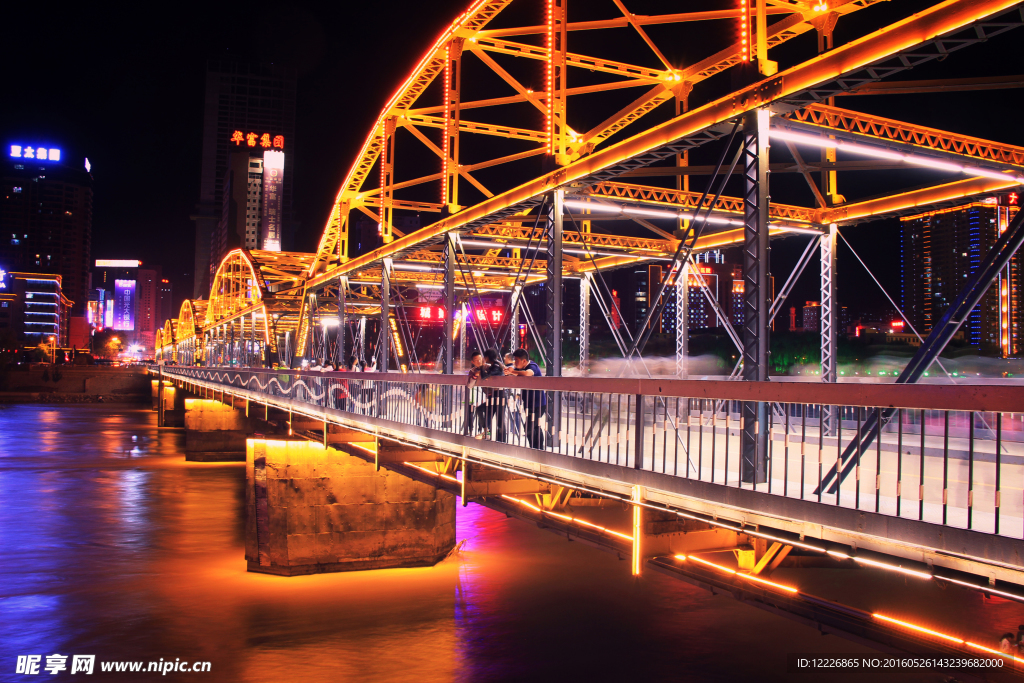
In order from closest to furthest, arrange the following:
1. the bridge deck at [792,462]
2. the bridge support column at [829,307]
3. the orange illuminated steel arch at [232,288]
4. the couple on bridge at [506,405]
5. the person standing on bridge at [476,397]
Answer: the bridge deck at [792,462] < the couple on bridge at [506,405] < the person standing on bridge at [476,397] < the bridge support column at [829,307] < the orange illuminated steel arch at [232,288]

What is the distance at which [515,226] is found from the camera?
22.1m

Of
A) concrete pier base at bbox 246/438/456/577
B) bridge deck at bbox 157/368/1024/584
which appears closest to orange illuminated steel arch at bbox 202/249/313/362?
concrete pier base at bbox 246/438/456/577

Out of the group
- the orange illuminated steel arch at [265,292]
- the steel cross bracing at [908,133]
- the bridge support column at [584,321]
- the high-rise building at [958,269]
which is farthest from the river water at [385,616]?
the orange illuminated steel arch at [265,292]

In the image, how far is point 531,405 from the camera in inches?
457

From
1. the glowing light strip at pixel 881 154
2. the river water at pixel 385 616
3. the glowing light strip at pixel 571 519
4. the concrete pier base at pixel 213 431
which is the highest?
the glowing light strip at pixel 881 154

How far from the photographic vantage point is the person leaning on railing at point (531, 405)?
1154 cm

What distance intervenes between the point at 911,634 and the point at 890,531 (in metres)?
1.37

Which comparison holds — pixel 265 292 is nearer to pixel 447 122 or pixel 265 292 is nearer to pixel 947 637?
pixel 447 122

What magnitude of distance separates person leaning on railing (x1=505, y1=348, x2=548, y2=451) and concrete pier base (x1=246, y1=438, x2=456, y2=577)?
957 centimetres

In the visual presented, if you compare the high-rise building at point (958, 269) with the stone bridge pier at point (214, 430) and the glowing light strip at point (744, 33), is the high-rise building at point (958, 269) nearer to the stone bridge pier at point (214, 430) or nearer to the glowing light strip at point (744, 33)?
the glowing light strip at point (744, 33)

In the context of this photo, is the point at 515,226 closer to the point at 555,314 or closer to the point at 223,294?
the point at 555,314

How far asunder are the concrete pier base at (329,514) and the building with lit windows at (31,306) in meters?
182

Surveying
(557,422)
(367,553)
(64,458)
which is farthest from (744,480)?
(64,458)

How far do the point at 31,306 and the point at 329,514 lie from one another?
19096 centimetres
